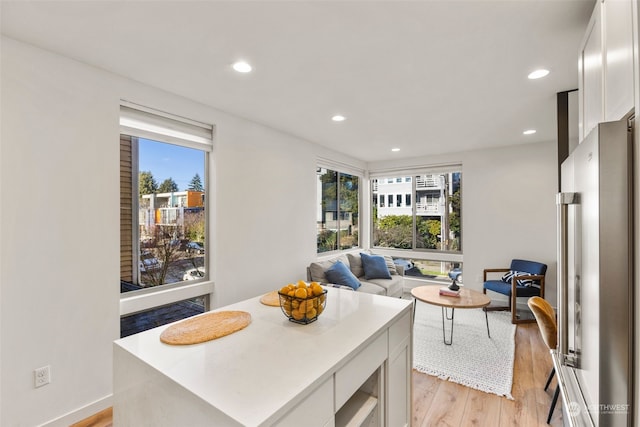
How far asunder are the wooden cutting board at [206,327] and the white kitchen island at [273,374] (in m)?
0.04

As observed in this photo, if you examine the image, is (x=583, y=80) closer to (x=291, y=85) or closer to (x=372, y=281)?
(x=291, y=85)

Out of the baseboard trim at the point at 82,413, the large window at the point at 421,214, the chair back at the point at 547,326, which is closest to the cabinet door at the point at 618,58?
the chair back at the point at 547,326

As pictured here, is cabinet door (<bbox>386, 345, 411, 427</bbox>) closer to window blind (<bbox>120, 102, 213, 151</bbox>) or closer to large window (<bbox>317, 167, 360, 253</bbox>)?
window blind (<bbox>120, 102, 213, 151</bbox>)

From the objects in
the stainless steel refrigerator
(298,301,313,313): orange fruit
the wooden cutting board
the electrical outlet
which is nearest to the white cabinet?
the stainless steel refrigerator

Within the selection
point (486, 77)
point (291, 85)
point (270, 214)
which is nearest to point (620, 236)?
point (486, 77)

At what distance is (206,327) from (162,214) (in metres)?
1.66

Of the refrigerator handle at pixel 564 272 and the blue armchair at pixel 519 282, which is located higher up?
the refrigerator handle at pixel 564 272

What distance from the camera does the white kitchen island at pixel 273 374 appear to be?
36.1 inches

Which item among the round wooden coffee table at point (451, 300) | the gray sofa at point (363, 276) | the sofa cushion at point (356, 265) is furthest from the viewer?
the sofa cushion at point (356, 265)

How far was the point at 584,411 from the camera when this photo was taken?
1.01 meters

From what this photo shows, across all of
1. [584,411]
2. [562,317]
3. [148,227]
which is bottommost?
[584,411]

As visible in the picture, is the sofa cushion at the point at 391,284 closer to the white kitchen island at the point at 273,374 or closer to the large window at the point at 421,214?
the large window at the point at 421,214

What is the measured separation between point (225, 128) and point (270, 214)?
1136 mm

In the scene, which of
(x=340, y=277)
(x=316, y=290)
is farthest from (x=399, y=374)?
(x=340, y=277)
